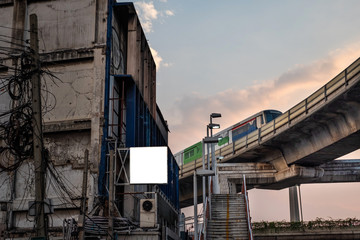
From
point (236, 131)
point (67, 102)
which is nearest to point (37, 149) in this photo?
point (67, 102)

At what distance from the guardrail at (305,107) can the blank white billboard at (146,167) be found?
1328cm

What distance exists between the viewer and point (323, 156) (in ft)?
128

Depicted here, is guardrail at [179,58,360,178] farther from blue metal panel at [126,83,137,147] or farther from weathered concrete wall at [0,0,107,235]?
weathered concrete wall at [0,0,107,235]

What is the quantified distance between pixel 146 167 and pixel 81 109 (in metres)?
4.89

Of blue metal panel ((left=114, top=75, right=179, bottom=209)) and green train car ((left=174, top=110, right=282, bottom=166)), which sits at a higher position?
green train car ((left=174, top=110, right=282, bottom=166))

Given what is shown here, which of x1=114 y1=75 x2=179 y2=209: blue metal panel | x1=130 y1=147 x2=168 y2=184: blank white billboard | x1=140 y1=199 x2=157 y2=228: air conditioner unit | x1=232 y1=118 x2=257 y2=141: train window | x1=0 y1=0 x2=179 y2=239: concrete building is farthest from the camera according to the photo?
x1=232 y1=118 x2=257 y2=141: train window

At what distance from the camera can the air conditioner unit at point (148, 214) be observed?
22188 millimetres

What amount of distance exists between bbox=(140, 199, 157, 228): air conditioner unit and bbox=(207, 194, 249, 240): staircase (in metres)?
3.98

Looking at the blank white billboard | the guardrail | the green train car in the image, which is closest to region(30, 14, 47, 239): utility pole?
the blank white billboard

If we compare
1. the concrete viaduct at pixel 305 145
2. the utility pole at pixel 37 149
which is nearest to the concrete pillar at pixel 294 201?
the concrete viaduct at pixel 305 145

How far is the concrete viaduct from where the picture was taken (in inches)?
1230

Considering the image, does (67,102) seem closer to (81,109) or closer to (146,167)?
(81,109)

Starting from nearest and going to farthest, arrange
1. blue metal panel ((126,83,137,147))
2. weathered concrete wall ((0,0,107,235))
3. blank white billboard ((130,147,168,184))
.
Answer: weathered concrete wall ((0,0,107,235)) < blank white billboard ((130,147,168,184)) < blue metal panel ((126,83,137,147))

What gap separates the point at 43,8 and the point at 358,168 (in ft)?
108
